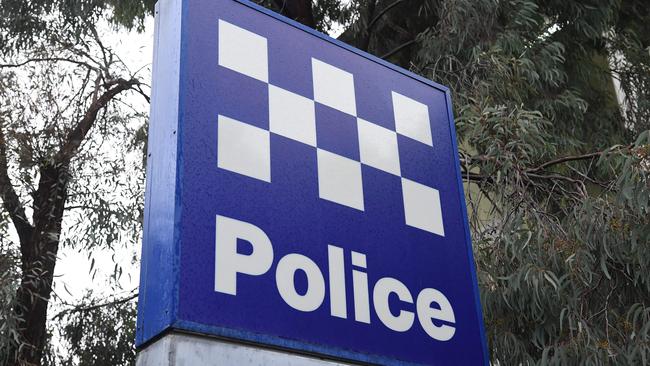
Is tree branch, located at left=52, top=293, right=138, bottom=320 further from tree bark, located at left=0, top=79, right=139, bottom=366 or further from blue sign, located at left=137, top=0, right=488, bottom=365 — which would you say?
blue sign, located at left=137, top=0, right=488, bottom=365

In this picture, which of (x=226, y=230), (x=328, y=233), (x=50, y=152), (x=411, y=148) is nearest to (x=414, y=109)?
(x=411, y=148)

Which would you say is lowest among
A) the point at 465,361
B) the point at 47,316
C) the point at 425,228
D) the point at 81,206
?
the point at 465,361

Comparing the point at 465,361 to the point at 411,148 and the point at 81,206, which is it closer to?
the point at 411,148

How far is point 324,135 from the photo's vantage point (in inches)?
76.4

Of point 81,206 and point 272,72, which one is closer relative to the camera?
point 272,72

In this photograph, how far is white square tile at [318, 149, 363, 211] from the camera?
186 centimetres

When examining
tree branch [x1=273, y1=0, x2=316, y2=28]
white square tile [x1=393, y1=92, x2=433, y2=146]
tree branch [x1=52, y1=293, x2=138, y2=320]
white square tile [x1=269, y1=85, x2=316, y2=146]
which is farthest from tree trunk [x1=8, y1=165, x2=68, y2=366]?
white square tile [x1=269, y1=85, x2=316, y2=146]

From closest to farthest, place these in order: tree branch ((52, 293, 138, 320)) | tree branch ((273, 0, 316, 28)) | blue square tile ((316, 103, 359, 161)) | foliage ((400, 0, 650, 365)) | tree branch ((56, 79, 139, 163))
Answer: blue square tile ((316, 103, 359, 161)) < foliage ((400, 0, 650, 365)) < tree branch ((56, 79, 139, 163)) < tree branch ((52, 293, 138, 320)) < tree branch ((273, 0, 316, 28))

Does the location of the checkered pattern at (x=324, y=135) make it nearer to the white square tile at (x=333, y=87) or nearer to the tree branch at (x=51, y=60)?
the white square tile at (x=333, y=87)

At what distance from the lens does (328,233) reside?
179cm

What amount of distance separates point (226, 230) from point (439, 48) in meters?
4.15

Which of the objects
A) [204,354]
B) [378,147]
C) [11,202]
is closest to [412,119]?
[378,147]

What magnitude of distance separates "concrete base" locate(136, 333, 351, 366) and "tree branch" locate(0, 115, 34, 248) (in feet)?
14.8

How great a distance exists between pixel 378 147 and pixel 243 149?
0.44 metres
